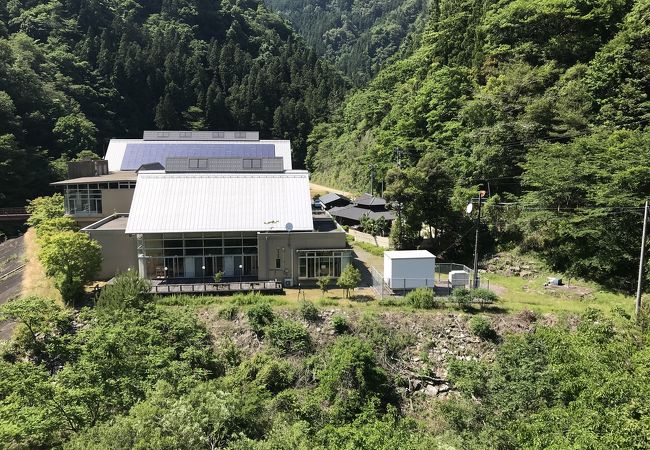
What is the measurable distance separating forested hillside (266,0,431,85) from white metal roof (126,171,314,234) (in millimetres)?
78129

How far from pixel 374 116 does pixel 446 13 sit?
15.1 m

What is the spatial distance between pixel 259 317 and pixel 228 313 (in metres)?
1.73

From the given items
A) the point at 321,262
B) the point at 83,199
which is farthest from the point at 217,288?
the point at 83,199

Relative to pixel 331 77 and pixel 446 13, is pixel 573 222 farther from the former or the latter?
pixel 331 77

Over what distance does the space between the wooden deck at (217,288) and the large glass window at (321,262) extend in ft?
6.74

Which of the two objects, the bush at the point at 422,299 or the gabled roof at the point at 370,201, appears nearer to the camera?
the bush at the point at 422,299

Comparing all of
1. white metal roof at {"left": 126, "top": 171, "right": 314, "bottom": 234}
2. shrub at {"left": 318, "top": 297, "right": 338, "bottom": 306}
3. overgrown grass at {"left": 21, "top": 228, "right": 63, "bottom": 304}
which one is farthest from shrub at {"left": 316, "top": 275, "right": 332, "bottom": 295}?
overgrown grass at {"left": 21, "top": 228, "right": 63, "bottom": 304}

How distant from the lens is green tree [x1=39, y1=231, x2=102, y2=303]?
21.0 m

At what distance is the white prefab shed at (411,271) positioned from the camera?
23625 millimetres

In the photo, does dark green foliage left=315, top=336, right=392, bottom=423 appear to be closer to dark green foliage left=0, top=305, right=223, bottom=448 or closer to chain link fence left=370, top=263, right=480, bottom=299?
dark green foliage left=0, top=305, right=223, bottom=448

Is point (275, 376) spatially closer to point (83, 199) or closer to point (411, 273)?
point (411, 273)

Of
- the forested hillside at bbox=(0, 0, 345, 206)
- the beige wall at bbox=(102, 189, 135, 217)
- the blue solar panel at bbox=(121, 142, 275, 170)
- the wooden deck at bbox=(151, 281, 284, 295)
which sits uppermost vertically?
the forested hillside at bbox=(0, 0, 345, 206)

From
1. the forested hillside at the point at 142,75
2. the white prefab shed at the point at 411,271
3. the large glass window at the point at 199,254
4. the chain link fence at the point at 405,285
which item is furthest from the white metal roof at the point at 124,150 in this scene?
the white prefab shed at the point at 411,271

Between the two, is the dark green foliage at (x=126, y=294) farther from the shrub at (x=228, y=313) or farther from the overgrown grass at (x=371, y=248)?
the overgrown grass at (x=371, y=248)
